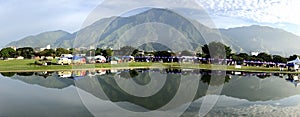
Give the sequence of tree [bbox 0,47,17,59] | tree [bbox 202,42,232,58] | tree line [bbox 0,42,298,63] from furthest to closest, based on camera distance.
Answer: tree [bbox 0,47,17,59] < tree line [bbox 0,42,298,63] < tree [bbox 202,42,232,58]

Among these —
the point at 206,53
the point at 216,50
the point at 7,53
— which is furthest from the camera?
the point at 7,53

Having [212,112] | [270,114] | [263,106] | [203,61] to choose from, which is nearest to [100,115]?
[212,112]

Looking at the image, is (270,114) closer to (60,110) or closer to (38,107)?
(60,110)

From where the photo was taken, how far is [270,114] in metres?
11.5

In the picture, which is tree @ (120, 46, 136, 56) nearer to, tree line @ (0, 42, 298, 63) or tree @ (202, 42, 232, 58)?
tree line @ (0, 42, 298, 63)

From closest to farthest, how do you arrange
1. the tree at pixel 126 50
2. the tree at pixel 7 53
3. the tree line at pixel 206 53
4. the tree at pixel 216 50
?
the tree at pixel 216 50, the tree line at pixel 206 53, the tree at pixel 126 50, the tree at pixel 7 53

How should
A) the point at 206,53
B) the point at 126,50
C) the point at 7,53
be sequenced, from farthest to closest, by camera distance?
1. the point at 7,53
2. the point at 126,50
3. the point at 206,53

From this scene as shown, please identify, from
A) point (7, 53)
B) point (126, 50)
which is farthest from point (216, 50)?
point (7, 53)

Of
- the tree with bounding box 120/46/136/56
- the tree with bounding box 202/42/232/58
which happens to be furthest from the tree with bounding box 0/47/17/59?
the tree with bounding box 202/42/232/58

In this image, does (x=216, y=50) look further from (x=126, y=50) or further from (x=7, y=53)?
(x=7, y=53)

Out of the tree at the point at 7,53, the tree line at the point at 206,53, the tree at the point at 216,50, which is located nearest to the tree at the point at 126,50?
the tree line at the point at 206,53

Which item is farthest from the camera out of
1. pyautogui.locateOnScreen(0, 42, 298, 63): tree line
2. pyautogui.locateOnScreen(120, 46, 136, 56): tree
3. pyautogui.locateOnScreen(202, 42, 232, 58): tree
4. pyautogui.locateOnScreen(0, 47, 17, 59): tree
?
pyautogui.locateOnScreen(0, 47, 17, 59): tree

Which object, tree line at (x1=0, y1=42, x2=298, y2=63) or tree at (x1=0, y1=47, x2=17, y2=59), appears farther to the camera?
tree at (x1=0, y1=47, x2=17, y2=59)

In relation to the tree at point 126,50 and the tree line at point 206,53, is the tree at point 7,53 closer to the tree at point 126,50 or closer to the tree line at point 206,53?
the tree line at point 206,53
